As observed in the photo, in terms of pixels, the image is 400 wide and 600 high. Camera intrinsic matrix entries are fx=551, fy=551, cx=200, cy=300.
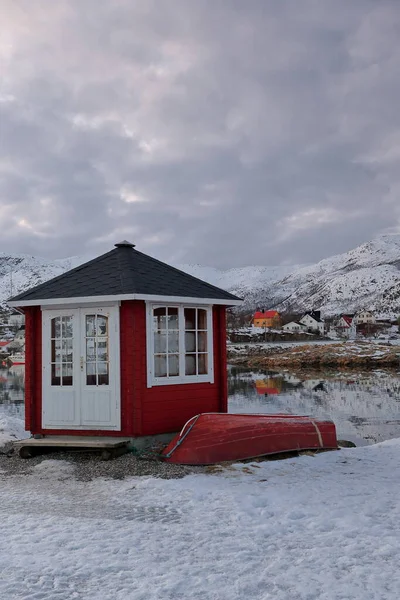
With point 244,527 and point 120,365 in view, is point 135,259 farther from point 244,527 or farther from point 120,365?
point 244,527

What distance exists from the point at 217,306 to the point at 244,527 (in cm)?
527

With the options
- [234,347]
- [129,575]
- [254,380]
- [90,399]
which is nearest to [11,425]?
[90,399]

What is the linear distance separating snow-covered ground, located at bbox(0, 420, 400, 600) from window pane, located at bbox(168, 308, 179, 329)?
8.86 feet

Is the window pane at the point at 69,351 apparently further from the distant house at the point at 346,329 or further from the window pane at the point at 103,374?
the distant house at the point at 346,329

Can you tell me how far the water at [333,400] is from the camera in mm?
15383

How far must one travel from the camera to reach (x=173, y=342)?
9.41 metres

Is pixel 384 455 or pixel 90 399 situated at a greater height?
pixel 90 399

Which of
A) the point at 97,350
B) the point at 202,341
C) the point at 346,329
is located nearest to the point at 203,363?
the point at 202,341

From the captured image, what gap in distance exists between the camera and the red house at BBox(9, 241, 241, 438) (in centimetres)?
889

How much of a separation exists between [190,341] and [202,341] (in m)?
0.26

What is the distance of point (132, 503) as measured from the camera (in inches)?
247

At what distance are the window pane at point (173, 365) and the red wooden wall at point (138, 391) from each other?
22 centimetres

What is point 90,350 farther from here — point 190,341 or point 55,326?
point 190,341

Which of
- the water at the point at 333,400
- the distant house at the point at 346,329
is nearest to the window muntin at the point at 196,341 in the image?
the water at the point at 333,400
